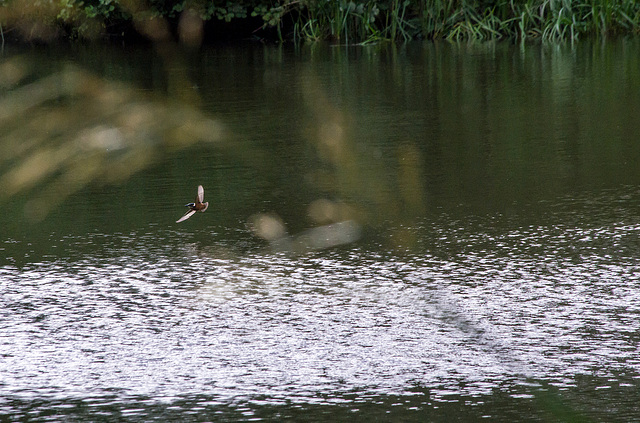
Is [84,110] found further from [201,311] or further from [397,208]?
[201,311]

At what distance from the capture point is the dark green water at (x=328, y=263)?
2.57 meters

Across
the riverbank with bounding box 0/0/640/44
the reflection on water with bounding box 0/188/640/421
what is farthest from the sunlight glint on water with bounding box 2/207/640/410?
the riverbank with bounding box 0/0/640/44

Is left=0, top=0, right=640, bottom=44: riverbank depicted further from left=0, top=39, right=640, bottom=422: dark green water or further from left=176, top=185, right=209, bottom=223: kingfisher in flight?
left=176, top=185, right=209, bottom=223: kingfisher in flight

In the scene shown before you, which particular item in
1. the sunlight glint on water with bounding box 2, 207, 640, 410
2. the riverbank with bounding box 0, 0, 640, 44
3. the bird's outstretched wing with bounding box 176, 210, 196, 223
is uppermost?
the riverbank with bounding box 0, 0, 640, 44

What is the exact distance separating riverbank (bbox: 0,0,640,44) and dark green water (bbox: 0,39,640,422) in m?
6.73

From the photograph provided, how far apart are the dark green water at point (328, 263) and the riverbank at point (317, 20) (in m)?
6.73

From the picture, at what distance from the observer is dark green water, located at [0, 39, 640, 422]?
101 inches

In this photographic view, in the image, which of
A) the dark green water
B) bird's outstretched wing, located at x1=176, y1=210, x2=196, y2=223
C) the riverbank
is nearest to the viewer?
the dark green water

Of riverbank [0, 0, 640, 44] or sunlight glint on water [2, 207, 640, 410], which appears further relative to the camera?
riverbank [0, 0, 640, 44]

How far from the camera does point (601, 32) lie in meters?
14.1

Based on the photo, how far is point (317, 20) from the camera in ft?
54.8

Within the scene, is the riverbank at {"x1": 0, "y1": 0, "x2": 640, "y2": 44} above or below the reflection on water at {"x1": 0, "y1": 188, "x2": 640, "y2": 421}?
above

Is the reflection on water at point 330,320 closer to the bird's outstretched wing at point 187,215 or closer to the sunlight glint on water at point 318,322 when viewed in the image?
the sunlight glint on water at point 318,322

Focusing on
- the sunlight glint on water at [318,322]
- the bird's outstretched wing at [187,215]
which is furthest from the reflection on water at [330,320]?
the bird's outstretched wing at [187,215]
